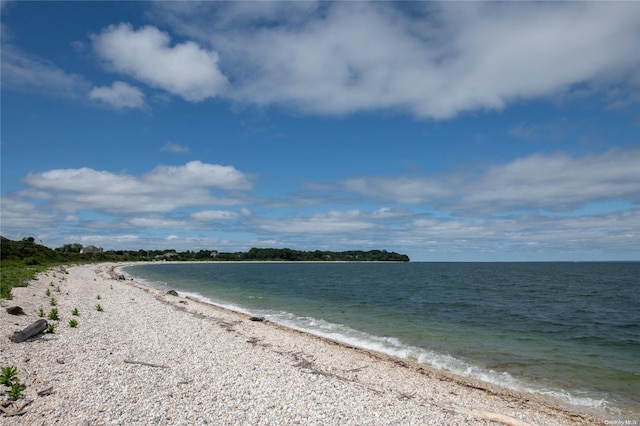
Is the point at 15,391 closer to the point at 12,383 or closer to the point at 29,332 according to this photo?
the point at 12,383

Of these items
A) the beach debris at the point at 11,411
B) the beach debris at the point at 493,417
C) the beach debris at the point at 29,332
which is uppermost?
the beach debris at the point at 29,332

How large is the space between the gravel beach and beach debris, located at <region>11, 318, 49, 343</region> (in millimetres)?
253

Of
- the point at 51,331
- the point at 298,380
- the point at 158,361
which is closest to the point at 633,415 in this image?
the point at 298,380

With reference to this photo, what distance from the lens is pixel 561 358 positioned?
18.0m

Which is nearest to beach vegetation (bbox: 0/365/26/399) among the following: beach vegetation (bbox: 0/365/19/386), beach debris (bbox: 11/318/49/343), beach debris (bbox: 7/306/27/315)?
beach vegetation (bbox: 0/365/19/386)

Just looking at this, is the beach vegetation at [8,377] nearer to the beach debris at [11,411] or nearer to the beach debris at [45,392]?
the beach debris at [45,392]

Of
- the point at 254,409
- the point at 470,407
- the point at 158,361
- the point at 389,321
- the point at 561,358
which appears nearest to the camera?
the point at 254,409

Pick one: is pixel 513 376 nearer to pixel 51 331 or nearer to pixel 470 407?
pixel 470 407

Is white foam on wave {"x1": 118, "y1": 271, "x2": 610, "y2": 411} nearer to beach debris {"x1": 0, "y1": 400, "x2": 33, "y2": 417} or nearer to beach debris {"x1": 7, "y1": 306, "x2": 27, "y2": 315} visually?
beach debris {"x1": 0, "y1": 400, "x2": 33, "y2": 417}

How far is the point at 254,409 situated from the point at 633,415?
12.0 metres

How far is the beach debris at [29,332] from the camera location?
13778 millimetres

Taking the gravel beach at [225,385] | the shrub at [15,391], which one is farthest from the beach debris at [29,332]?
the shrub at [15,391]

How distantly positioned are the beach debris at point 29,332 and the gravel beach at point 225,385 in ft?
0.83

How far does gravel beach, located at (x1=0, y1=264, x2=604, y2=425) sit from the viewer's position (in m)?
9.12
